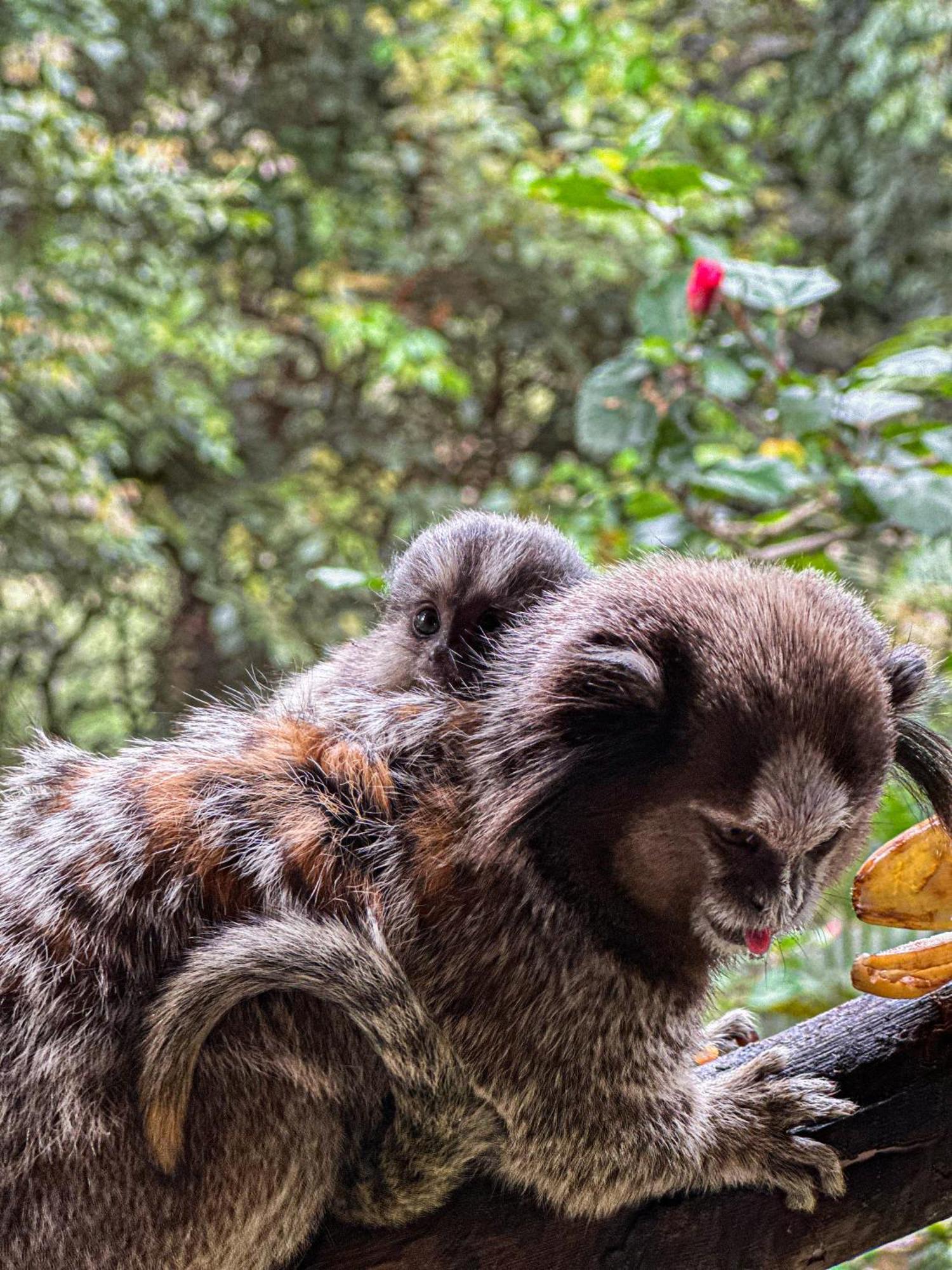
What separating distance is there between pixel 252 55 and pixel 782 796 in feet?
14.0

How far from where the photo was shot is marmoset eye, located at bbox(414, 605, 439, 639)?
6.84ft

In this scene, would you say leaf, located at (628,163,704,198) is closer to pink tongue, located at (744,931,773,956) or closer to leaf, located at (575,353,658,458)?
leaf, located at (575,353,658,458)

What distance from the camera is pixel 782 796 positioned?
1255mm

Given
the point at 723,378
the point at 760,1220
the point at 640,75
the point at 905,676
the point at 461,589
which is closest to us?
the point at 760,1220

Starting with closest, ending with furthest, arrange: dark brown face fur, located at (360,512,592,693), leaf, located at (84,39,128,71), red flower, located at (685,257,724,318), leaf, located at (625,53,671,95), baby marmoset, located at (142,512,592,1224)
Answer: baby marmoset, located at (142,512,592,1224)
dark brown face fur, located at (360,512,592,693)
red flower, located at (685,257,724,318)
leaf, located at (84,39,128,71)
leaf, located at (625,53,671,95)

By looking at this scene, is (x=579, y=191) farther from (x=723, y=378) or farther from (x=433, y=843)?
(x=433, y=843)

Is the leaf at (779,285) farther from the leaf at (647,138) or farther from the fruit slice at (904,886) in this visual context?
the fruit slice at (904,886)

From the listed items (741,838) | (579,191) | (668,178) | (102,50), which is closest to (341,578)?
(579,191)

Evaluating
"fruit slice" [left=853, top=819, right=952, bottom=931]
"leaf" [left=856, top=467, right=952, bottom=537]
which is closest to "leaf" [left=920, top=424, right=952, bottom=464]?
"leaf" [left=856, top=467, right=952, bottom=537]

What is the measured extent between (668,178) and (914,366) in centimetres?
55

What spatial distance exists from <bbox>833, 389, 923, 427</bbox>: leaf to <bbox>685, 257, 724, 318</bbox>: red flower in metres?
0.31

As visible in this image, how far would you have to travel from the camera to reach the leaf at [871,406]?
2264 millimetres

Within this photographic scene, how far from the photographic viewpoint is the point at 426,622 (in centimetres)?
210

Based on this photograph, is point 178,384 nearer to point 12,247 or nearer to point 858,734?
point 12,247
